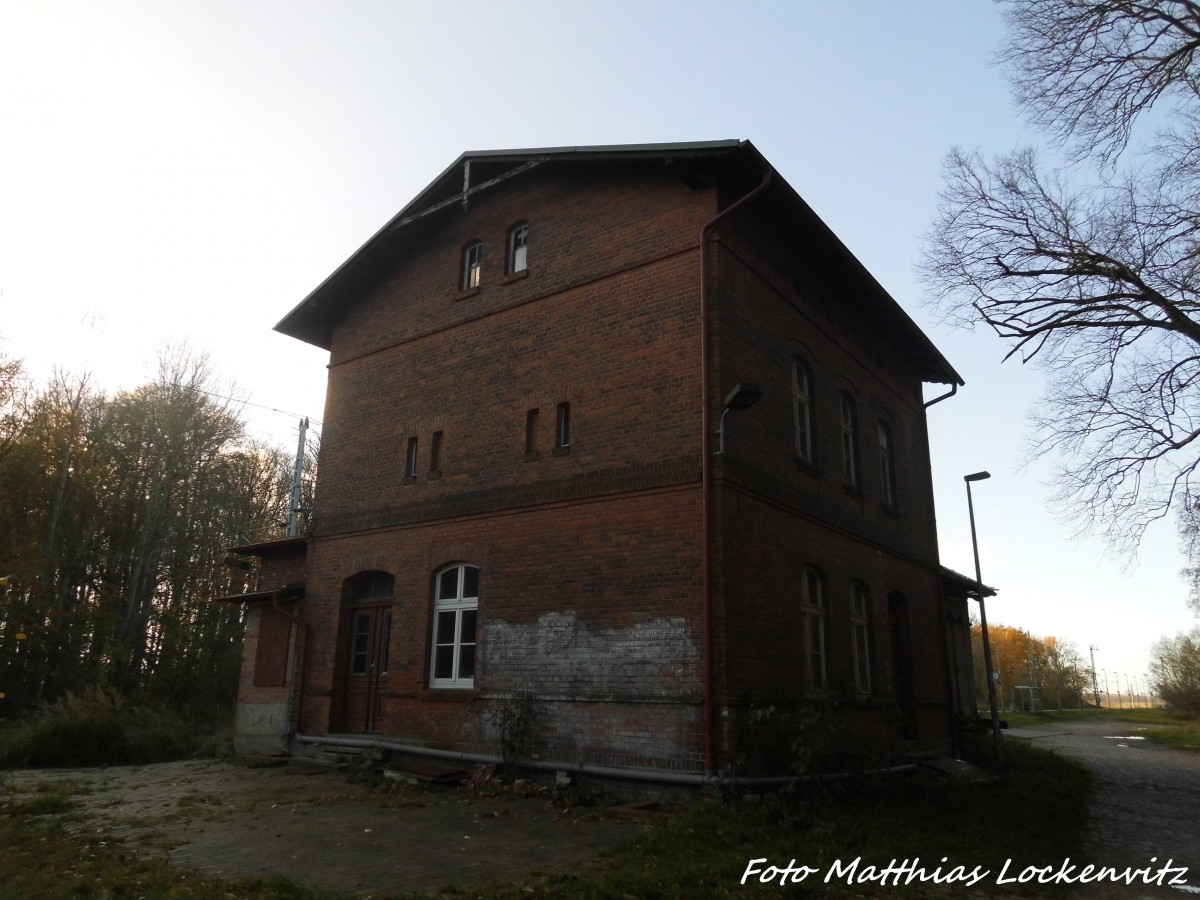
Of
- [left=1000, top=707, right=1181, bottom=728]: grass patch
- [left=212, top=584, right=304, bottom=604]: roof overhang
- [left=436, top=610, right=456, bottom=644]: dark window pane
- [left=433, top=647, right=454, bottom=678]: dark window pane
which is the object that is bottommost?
[left=1000, top=707, right=1181, bottom=728]: grass patch

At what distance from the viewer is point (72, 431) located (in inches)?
840

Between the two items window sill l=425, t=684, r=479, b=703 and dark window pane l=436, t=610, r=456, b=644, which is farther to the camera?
dark window pane l=436, t=610, r=456, b=644

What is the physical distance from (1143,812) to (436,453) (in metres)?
11.4

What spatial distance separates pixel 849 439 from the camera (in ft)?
46.7

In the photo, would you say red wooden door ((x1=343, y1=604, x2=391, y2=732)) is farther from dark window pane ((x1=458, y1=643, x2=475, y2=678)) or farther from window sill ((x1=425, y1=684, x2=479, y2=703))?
dark window pane ((x1=458, y1=643, x2=475, y2=678))

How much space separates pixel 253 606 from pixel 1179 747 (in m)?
28.5

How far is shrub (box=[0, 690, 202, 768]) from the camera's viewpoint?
13.8 metres

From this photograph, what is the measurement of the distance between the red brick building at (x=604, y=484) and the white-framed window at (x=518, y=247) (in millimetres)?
96

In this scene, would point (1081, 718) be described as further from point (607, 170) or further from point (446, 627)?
point (607, 170)

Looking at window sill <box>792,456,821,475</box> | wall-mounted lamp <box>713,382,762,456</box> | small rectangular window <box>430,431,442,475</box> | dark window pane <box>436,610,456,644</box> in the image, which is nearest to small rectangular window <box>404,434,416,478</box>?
small rectangular window <box>430,431,442,475</box>

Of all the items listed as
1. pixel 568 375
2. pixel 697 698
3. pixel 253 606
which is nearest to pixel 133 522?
pixel 253 606

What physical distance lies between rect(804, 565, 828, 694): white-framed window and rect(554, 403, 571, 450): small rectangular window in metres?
3.86

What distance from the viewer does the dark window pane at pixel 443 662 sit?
1188cm

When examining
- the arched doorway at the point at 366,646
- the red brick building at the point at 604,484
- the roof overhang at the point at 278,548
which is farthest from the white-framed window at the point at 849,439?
→ the roof overhang at the point at 278,548
